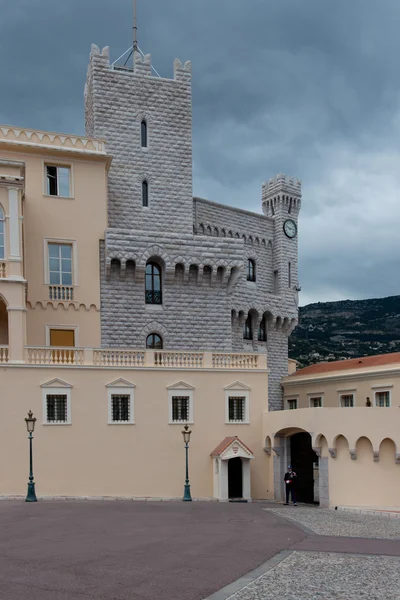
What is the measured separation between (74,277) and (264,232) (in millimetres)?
18312

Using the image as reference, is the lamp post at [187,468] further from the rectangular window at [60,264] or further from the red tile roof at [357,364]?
the red tile roof at [357,364]

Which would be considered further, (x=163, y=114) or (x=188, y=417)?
(x=163, y=114)

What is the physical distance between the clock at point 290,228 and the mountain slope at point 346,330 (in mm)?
42335

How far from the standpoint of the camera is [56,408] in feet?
99.0

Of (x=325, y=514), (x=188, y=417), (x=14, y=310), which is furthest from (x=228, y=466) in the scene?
(x=14, y=310)

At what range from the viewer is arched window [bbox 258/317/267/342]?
47.8 metres

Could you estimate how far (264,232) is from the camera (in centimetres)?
5028

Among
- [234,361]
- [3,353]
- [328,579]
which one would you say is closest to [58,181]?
[3,353]

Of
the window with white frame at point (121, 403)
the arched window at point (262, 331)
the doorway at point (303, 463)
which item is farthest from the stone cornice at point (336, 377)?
the window with white frame at point (121, 403)

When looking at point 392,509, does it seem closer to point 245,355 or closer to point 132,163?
point 245,355

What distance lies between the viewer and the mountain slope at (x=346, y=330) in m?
101

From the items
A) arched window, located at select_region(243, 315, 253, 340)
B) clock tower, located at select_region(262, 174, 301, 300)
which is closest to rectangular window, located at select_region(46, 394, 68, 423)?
arched window, located at select_region(243, 315, 253, 340)

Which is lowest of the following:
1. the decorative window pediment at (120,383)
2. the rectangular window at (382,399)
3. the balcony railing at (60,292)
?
the rectangular window at (382,399)

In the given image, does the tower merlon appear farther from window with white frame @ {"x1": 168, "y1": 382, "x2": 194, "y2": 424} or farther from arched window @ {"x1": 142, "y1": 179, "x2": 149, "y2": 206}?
window with white frame @ {"x1": 168, "y1": 382, "x2": 194, "y2": 424}
